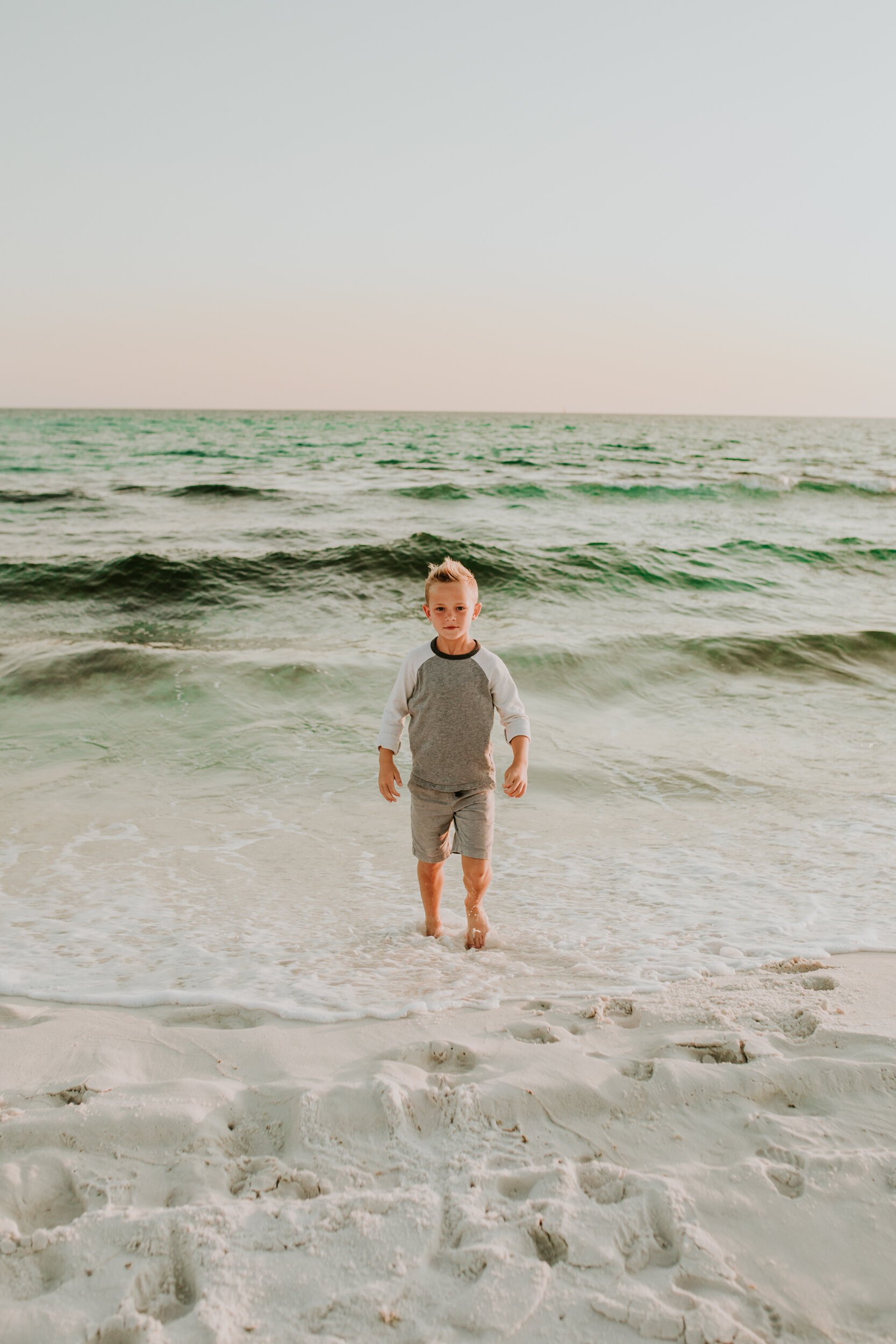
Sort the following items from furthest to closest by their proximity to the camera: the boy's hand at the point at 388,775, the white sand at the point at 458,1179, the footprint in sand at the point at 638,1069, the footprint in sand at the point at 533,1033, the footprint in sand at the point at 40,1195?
the boy's hand at the point at 388,775 → the footprint in sand at the point at 533,1033 → the footprint in sand at the point at 638,1069 → the footprint in sand at the point at 40,1195 → the white sand at the point at 458,1179

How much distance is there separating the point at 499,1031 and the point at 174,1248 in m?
1.24

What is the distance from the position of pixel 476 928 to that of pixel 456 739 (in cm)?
85

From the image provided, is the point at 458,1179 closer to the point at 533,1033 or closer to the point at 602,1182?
the point at 602,1182

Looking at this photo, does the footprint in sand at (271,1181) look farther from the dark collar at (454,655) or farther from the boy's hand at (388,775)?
the dark collar at (454,655)

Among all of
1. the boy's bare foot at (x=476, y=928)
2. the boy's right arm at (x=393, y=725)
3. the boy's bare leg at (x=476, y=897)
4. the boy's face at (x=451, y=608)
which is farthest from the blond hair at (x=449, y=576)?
the boy's bare foot at (x=476, y=928)

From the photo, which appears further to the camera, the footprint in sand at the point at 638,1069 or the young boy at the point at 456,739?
the young boy at the point at 456,739

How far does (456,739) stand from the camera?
147 inches

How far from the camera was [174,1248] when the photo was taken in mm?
1901

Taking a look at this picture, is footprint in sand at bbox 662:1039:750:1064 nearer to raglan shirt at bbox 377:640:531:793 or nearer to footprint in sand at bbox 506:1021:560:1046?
footprint in sand at bbox 506:1021:560:1046

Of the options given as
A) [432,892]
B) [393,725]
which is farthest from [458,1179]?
[393,725]

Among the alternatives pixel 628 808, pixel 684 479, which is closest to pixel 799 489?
pixel 684 479

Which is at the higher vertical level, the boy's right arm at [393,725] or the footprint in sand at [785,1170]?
the boy's right arm at [393,725]

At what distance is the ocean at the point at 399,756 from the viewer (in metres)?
3.71

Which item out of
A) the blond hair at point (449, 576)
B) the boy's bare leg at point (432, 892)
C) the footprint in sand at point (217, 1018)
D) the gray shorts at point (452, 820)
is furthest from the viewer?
the boy's bare leg at point (432, 892)
